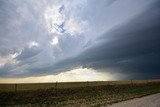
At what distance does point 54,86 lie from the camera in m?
52.6

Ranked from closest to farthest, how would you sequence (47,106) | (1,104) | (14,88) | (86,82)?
(47,106), (1,104), (14,88), (86,82)

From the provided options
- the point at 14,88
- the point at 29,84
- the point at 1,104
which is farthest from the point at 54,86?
the point at 1,104

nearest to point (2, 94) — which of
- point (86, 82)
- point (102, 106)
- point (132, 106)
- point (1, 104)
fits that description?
point (1, 104)

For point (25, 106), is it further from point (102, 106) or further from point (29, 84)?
point (29, 84)

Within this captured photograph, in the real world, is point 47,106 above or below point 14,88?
below

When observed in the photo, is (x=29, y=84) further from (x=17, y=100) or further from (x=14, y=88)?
(x=17, y=100)

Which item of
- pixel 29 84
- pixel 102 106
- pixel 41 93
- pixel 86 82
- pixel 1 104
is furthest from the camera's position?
pixel 86 82

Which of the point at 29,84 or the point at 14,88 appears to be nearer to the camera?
the point at 14,88

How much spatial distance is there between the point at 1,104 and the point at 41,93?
11.0 m

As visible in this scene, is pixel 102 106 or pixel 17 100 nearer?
pixel 102 106

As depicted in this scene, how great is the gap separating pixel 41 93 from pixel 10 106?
12.6 m

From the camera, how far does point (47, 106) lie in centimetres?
2911

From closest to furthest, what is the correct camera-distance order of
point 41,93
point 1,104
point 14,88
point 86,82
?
point 1,104 → point 41,93 → point 14,88 → point 86,82

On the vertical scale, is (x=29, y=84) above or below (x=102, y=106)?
above
